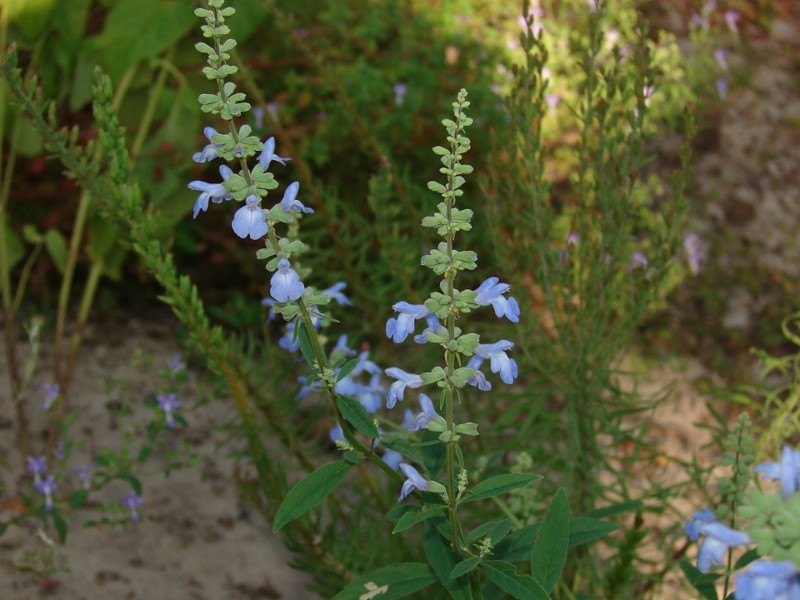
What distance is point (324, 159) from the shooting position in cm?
315

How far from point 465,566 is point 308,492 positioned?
0.80ft

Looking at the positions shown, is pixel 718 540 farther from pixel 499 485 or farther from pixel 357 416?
pixel 357 416

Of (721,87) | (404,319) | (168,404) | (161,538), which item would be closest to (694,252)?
(721,87)

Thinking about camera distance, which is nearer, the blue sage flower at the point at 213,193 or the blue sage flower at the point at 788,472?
the blue sage flower at the point at 788,472

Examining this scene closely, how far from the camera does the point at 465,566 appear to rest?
1237mm

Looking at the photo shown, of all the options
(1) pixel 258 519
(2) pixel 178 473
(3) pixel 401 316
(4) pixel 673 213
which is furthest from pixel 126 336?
(3) pixel 401 316

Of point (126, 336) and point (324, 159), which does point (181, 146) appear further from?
point (126, 336)

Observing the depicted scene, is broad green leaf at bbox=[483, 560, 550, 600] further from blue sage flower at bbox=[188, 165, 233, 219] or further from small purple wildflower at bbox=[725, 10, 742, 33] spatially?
small purple wildflower at bbox=[725, 10, 742, 33]

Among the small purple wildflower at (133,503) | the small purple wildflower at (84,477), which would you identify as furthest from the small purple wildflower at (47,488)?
the small purple wildflower at (133,503)

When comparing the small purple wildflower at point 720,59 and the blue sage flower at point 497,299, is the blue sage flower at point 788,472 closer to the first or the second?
the blue sage flower at point 497,299

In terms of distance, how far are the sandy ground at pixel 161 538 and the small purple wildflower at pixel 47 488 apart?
15cm

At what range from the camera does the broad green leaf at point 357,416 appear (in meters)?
1.25

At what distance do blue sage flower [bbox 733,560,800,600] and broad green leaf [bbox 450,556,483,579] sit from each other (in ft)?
1.35

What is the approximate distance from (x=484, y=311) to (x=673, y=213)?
1.53 m
